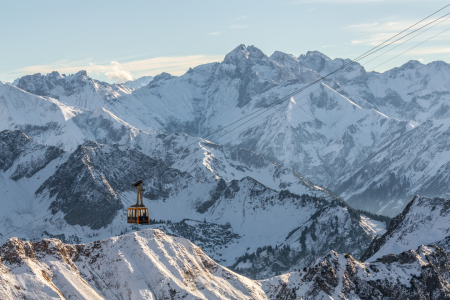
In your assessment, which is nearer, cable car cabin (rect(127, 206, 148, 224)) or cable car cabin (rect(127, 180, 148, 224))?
cable car cabin (rect(127, 180, 148, 224))

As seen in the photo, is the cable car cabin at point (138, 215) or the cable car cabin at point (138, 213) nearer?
the cable car cabin at point (138, 213)

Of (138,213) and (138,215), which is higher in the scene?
(138,213)

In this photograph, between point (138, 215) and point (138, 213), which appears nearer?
point (138, 213)

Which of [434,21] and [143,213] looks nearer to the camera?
[434,21]

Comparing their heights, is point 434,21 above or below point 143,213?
above
